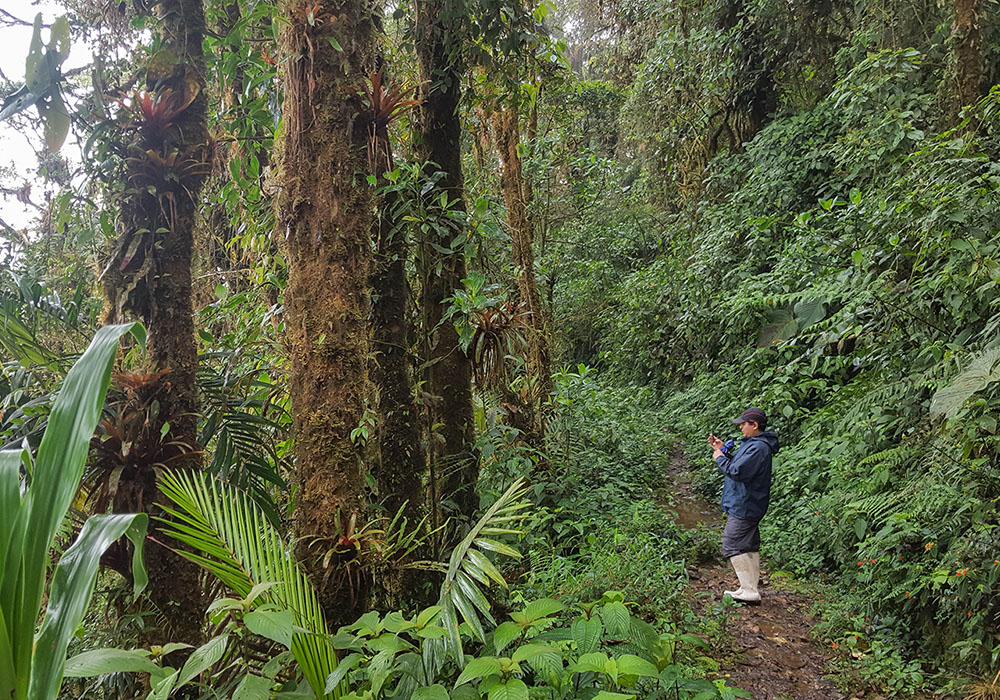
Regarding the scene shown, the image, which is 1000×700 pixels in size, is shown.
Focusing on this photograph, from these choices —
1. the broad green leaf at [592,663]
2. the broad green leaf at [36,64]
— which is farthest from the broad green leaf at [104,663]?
the broad green leaf at [36,64]

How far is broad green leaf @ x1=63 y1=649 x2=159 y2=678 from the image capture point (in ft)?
4.45

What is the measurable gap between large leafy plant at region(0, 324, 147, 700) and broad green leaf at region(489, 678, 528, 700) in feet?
3.43

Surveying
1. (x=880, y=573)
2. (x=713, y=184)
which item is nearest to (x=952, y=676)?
(x=880, y=573)

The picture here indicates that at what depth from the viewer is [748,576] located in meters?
4.56

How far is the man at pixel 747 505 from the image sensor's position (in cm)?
455

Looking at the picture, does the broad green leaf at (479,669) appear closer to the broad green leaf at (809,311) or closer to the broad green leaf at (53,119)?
the broad green leaf at (53,119)

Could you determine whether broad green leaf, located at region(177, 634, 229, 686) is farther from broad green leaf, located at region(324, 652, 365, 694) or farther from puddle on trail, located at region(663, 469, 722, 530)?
puddle on trail, located at region(663, 469, 722, 530)

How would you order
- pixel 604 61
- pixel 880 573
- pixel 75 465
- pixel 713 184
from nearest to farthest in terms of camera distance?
pixel 75 465 < pixel 880 573 < pixel 713 184 < pixel 604 61

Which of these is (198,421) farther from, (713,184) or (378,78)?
(713,184)

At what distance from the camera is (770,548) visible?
5418 millimetres

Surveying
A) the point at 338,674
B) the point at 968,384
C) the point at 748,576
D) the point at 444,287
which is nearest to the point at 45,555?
the point at 338,674

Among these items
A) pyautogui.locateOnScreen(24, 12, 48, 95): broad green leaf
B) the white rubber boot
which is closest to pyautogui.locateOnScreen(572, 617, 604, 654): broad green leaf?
pyautogui.locateOnScreen(24, 12, 48, 95): broad green leaf

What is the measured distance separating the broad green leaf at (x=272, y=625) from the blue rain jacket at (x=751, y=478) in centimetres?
379

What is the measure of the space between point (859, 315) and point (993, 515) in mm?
2014
